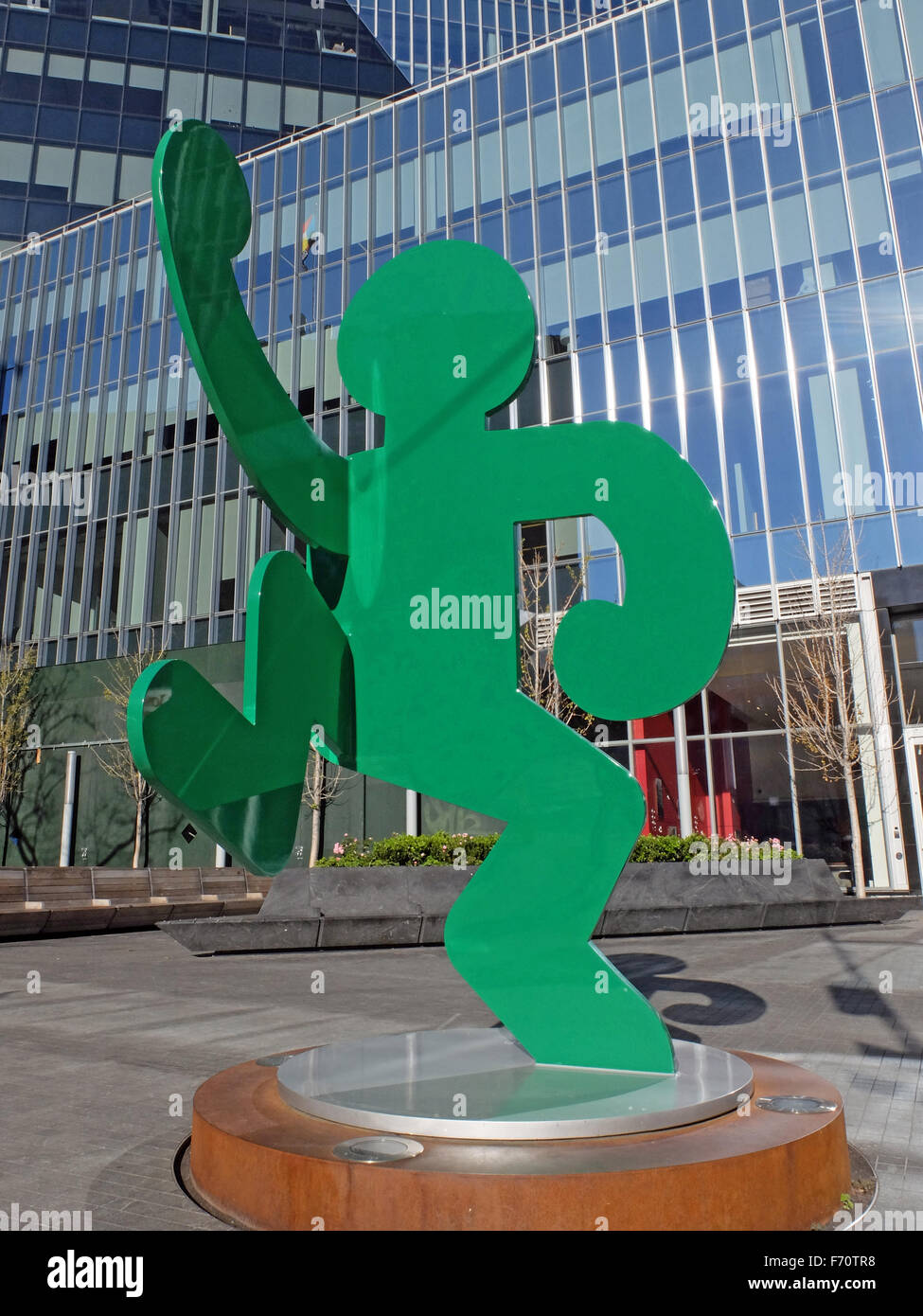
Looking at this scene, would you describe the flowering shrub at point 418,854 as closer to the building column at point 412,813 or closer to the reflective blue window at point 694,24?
the building column at point 412,813

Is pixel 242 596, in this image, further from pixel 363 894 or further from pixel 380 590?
pixel 380 590

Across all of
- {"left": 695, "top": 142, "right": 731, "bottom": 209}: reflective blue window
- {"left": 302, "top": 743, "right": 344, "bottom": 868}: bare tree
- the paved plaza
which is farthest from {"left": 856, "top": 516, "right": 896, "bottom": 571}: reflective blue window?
{"left": 302, "top": 743, "right": 344, "bottom": 868}: bare tree

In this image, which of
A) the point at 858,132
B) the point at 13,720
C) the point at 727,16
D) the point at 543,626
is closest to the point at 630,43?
the point at 727,16

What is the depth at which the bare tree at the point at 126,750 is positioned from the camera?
24266 mm

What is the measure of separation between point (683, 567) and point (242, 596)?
813 inches

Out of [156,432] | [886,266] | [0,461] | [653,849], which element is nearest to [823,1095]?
[653,849]

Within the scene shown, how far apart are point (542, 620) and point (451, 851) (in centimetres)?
818

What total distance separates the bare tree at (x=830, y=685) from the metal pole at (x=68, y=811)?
18.8 meters

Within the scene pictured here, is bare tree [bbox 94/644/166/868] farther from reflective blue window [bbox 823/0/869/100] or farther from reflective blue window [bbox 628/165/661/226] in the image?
reflective blue window [bbox 823/0/869/100]

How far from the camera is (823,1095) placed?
402cm

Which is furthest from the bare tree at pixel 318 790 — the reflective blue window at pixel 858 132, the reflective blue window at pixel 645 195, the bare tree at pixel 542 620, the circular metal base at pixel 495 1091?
the reflective blue window at pixel 858 132

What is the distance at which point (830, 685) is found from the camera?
19.4 meters

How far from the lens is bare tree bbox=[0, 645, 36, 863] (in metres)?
26.6

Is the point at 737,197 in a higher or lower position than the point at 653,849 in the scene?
higher
